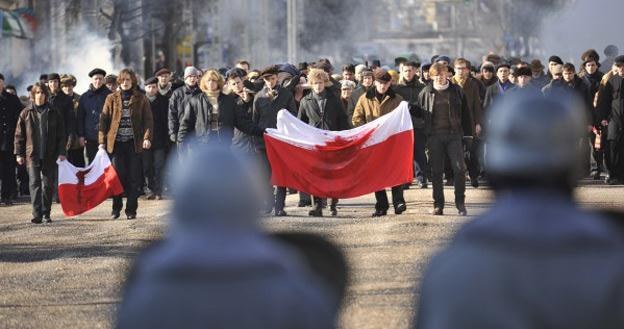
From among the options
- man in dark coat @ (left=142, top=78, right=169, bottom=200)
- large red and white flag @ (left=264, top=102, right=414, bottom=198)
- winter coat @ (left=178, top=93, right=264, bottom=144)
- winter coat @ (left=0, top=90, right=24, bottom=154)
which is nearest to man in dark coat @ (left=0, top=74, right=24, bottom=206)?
winter coat @ (left=0, top=90, right=24, bottom=154)

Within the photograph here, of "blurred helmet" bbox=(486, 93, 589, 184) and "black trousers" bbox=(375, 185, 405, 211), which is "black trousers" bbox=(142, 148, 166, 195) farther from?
"blurred helmet" bbox=(486, 93, 589, 184)

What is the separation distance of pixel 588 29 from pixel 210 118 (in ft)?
143

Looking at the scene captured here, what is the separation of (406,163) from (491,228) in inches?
527

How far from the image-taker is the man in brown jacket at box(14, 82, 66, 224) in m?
17.3

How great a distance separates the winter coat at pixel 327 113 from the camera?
17.2 metres

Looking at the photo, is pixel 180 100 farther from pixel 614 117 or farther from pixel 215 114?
pixel 614 117

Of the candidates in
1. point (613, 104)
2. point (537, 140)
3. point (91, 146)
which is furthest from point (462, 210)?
point (537, 140)

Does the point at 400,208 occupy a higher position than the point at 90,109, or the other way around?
the point at 90,109

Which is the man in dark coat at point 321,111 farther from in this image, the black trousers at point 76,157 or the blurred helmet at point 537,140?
the blurred helmet at point 537,140

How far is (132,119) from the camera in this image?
17547mm

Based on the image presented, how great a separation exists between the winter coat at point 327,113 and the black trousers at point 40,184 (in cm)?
265

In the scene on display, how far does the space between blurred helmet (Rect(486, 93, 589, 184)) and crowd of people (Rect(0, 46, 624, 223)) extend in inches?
423

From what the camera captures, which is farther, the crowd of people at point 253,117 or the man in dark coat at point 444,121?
the crowd of people at point 253,117

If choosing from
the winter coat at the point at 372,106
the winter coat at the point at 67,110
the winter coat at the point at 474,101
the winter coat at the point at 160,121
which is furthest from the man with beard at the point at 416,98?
the winter coat at the point at 67,110
